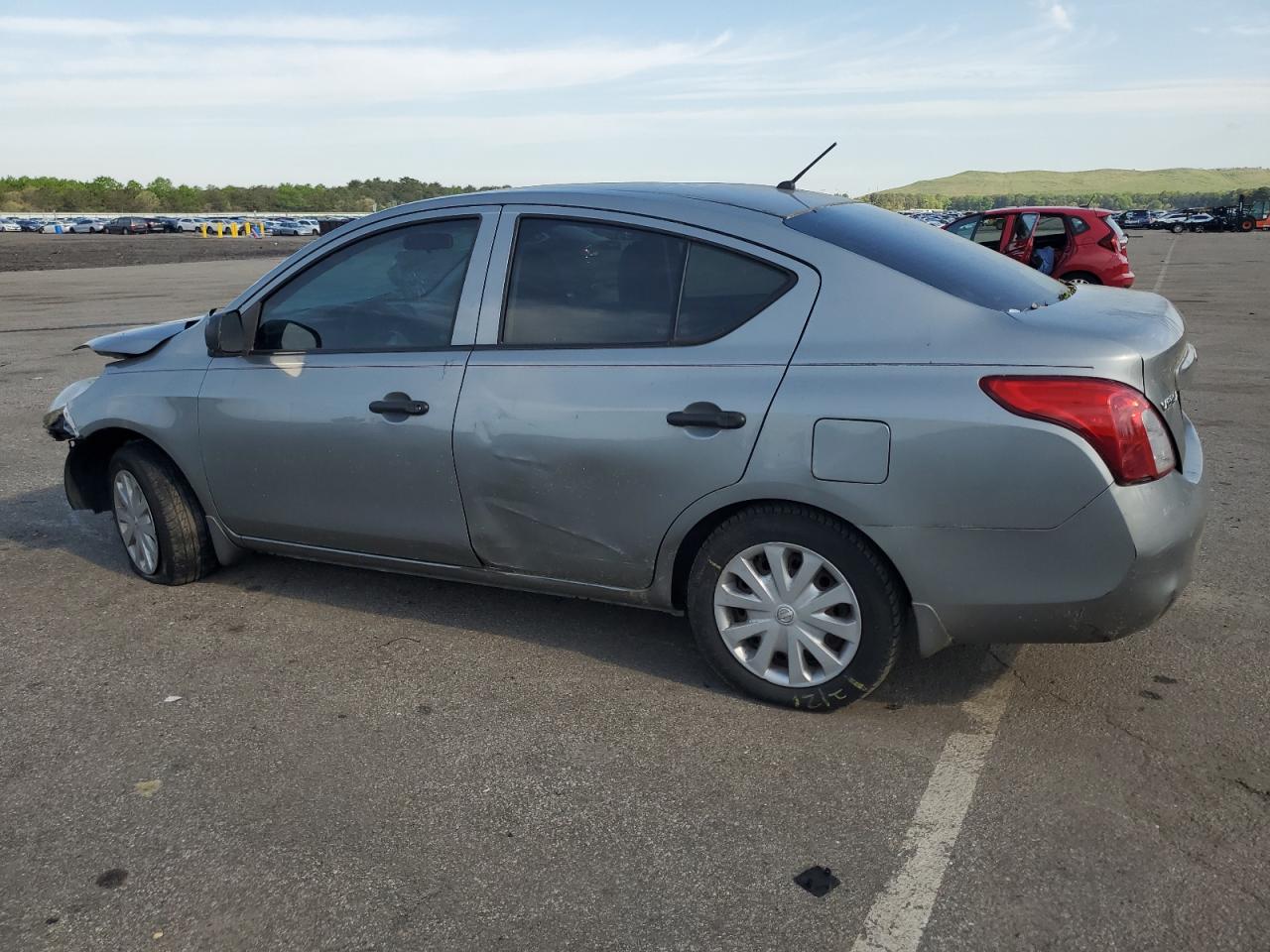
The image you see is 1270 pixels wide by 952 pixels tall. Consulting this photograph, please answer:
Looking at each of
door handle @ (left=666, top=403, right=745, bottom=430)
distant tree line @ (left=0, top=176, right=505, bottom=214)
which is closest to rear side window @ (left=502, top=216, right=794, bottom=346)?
door handle @ (left=666, top=403, right=745, bottom=430)

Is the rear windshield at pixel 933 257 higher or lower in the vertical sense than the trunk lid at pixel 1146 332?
higher

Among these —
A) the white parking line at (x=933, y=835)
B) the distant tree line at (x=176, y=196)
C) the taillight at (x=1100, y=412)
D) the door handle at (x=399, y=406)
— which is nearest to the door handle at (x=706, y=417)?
the taillight at (x=1100, y=412)

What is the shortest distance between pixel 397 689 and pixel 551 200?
1.83m

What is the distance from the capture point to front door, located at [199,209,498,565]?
13.4 feet

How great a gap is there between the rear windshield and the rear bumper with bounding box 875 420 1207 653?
72 centimetres

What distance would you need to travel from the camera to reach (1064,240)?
15.8 metres

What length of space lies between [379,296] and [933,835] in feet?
9.18

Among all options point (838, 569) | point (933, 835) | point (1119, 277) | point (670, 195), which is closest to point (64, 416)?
point (670, 195)

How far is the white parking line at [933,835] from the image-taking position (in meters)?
2.55

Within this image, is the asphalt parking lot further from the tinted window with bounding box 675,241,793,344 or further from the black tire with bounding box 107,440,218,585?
the tinted window with bounding box 675,241,793,344

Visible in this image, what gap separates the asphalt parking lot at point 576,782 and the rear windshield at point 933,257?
1331mm

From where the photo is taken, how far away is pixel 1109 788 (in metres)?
3.13

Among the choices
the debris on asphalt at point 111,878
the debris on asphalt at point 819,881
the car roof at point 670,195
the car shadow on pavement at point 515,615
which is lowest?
the car shadow on pavement at point 515,615

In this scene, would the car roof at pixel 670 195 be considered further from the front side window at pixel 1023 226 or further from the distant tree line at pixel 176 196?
the distant tree line at pixel 176 196
